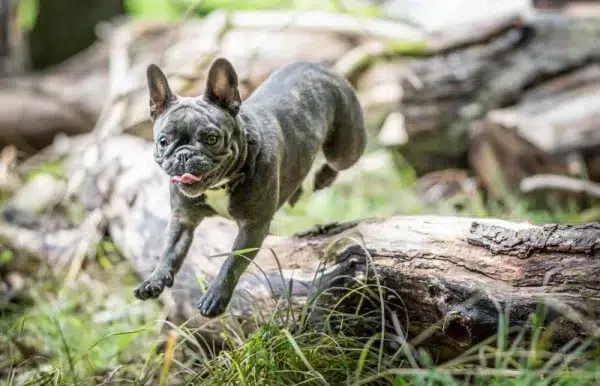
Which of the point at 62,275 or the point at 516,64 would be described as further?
the point at 516,64

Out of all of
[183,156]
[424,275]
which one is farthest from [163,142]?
[424,275]

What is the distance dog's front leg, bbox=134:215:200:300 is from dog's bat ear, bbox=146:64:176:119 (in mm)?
562

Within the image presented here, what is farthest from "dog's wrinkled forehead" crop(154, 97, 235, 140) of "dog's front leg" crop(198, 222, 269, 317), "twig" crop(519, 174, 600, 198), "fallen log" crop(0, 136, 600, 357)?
"twig" crop(519, 174, 600, 198)

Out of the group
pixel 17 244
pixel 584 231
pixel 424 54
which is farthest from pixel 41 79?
pixel 584 231

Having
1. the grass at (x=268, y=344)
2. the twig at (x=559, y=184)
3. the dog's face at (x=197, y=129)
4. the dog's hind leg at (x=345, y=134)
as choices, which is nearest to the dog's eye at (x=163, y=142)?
the dog's face at (x=197, y=129)

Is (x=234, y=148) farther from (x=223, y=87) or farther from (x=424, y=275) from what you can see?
(x=424, y=275)

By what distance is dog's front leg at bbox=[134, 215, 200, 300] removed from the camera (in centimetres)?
331

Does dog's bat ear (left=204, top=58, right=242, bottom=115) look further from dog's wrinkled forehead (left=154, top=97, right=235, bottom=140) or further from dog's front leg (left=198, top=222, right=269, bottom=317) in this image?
dog's front leg (left=198, top=222, right=269, bottom=317)

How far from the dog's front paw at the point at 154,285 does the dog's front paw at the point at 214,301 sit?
0.19 metres

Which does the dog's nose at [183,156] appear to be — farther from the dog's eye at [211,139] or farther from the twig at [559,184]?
the twig at [559,184]

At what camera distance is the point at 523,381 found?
262 cm

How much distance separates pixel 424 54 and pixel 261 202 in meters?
4.55

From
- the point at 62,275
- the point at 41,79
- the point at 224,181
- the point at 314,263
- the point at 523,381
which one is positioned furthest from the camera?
the point at 41,79

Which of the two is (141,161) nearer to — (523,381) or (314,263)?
Result: (314,263)
